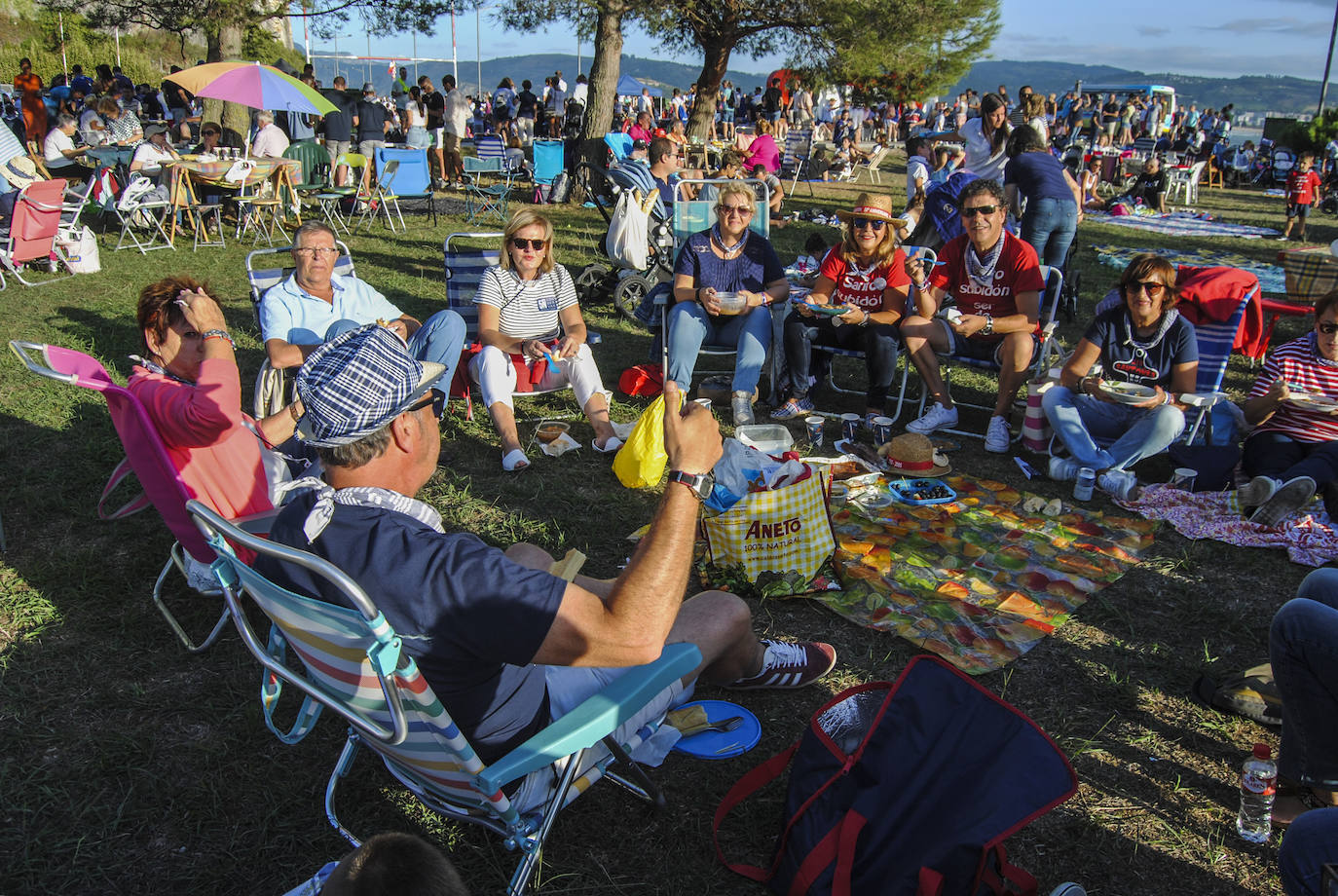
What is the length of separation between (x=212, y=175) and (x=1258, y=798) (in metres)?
11.5

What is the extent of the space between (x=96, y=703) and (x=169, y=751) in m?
0.43

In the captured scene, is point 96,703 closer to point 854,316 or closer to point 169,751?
point 169,751

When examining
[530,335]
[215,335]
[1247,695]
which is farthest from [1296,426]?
[215,335]

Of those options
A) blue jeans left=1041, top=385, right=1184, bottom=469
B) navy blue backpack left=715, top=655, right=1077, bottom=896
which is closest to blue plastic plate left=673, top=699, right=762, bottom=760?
navy blue backpack left=715, top=655, right=1077, bottom=896

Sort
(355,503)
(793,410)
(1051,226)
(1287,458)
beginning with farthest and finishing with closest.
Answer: (1051,226) < (793,410) < (1287,458) < (355,503)

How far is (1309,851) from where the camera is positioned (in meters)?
1.82

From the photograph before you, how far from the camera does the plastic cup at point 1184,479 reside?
4.69 metres

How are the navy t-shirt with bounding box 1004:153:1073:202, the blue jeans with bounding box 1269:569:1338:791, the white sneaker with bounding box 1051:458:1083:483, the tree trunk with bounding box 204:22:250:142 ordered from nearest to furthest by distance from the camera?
the blue jeans with bounding box 1269:569:1338:791 → the white sneaker with bounding box 1051:458:1083:483 → the navy t-shirt with bounding box 1004:153:1073:202 → the tree trunk with bounding box 204:22:250:142

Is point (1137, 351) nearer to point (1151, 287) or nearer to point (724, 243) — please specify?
point (1151, 287)

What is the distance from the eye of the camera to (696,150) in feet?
59.4

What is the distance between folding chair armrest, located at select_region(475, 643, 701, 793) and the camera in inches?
76.7

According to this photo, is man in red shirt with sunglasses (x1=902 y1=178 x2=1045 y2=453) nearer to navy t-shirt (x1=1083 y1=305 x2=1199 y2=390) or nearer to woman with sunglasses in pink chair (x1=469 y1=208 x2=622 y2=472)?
navy t-shirt (x1=1083 y1=305 x2=1199 y2=390)

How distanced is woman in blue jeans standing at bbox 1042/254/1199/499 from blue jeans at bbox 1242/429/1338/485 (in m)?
0.38

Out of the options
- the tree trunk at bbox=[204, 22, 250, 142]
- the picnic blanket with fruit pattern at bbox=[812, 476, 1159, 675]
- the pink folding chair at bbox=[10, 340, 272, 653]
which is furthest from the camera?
the tree trunk at bbox=[204, 22, 250, 142]
